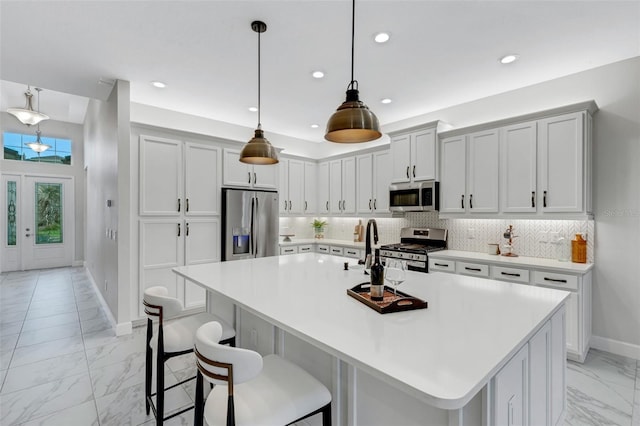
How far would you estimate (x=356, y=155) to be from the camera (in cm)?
516

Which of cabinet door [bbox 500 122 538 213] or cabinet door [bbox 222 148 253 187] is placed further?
cabinet door [bbox 222 148 253 187]

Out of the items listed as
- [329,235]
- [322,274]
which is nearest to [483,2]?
[322,274]

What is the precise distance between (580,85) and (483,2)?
75.3 inches

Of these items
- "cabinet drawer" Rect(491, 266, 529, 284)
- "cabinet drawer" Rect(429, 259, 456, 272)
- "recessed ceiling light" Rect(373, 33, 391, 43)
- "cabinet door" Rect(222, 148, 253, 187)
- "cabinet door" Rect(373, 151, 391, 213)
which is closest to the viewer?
"recessed ceiling light" Rect(373, 33, 391, 43)

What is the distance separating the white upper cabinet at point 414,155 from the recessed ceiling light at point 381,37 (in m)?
1.67

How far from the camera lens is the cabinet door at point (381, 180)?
4.73m

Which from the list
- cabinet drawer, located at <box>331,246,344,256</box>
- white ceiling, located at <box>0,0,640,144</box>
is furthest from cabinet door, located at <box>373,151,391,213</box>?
white ceiling, located at <box>0,0,640,144</box>

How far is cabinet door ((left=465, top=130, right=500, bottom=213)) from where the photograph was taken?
11.6 feet

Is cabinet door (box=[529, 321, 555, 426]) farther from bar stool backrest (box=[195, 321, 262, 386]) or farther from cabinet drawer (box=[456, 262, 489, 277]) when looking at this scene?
cabinet drawer (box=[456, 262, 489, 277])

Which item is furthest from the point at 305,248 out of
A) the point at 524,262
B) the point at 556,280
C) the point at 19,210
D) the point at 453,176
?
the point at 19,210

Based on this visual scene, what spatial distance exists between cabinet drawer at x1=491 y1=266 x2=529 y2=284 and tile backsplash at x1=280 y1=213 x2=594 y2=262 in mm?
564

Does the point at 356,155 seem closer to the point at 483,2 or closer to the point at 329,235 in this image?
the point at 329,235

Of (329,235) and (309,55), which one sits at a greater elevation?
(309,55)

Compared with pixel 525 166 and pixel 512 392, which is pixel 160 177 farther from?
pixel 525 166
